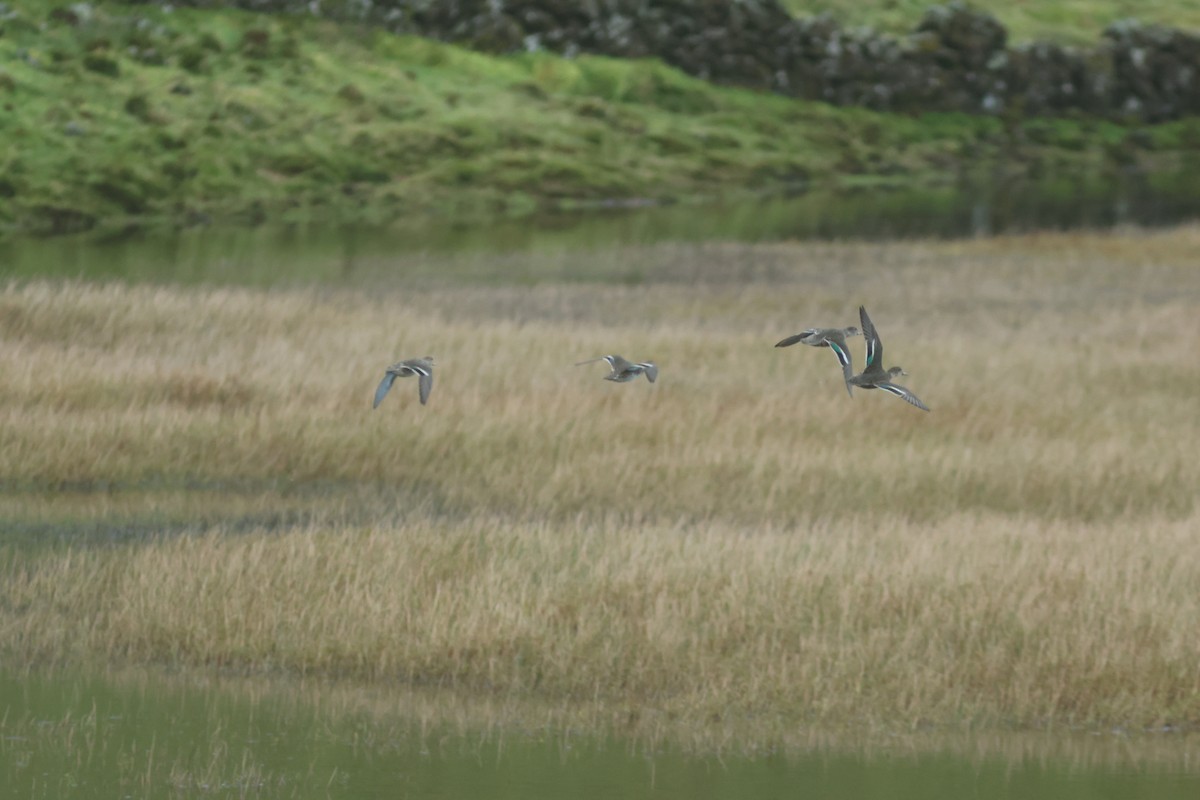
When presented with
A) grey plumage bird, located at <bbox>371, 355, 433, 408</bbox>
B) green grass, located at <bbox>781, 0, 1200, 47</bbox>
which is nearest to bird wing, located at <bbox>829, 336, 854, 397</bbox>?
grey plumage bird, located at <bbox>371, 355, 433, 408</bbox>

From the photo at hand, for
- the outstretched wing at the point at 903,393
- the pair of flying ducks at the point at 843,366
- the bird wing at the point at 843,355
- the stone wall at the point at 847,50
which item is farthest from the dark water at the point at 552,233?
the outstretched wing at the point at 903,393

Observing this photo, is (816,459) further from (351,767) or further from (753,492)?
(351,767)

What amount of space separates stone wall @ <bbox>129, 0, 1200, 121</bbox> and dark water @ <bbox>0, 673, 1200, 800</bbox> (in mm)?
82102

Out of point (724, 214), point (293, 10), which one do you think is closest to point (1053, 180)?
point (724, 214)

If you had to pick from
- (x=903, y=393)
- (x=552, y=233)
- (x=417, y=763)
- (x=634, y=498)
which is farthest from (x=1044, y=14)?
(x=903, y=393)

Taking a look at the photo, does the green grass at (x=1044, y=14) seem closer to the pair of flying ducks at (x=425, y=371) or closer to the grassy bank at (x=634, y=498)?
the grassy bank at (x=634, y=498)

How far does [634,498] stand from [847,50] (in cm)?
8788

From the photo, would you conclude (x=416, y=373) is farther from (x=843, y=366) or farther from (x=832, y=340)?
(x=843, y=366)

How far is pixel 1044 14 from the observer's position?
122 metres

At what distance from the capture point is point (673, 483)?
Result: 2198cm

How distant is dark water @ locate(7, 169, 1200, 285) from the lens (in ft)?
153

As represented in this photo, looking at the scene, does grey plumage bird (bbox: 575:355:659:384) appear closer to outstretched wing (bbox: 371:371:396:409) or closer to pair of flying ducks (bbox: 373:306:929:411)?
pair of flying ducks (bbox: 373:306:929:411)

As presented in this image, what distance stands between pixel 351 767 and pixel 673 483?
9.17m

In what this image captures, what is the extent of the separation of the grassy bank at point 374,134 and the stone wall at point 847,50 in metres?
2.36
